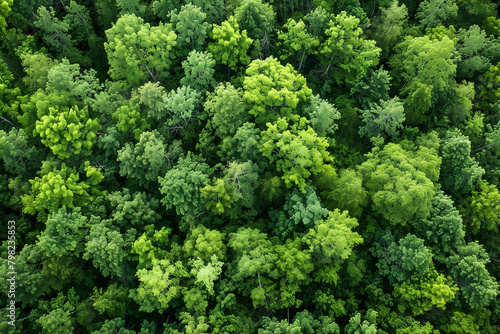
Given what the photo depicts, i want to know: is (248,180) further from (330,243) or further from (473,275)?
(473,275)

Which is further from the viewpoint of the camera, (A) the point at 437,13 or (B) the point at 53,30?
(A) the point at 437,13

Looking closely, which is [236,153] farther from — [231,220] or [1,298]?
[1,298]

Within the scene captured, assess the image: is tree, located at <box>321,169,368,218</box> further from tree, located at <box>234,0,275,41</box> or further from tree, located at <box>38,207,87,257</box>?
tree, located at <box>38,207,87,257</box>

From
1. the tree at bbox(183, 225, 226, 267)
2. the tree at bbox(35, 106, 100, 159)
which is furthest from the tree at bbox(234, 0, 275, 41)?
the tree at bbox(183, 225, 226, 267)

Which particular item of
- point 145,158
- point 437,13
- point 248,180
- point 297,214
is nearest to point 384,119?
point 297,214

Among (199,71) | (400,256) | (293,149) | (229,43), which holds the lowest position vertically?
(400,256)

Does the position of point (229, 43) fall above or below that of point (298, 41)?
below

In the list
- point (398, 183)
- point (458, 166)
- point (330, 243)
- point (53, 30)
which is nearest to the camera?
point (330, 243)
